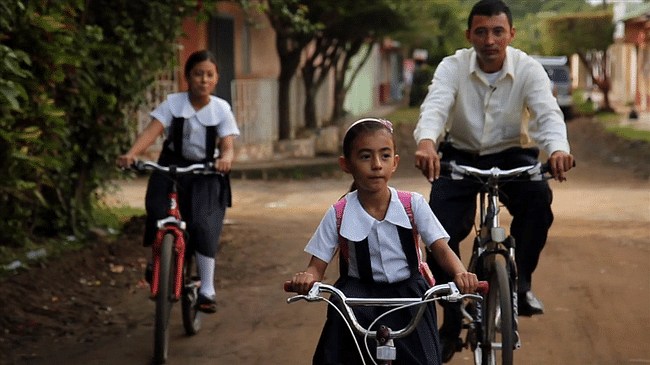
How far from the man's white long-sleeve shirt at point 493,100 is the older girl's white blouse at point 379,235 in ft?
4.62

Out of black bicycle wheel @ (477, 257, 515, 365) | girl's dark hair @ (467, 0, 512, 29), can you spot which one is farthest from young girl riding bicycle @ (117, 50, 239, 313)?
black bicycle wheel @ (477, 257, 515, 365)

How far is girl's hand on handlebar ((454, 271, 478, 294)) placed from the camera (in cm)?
354

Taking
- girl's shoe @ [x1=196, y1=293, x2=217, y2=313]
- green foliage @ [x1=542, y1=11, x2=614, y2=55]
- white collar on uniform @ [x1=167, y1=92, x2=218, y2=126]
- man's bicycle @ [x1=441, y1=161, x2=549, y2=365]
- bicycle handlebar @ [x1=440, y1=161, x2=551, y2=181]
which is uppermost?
green foliage @ [x1=542, y1=11, x2=614, y2=55]

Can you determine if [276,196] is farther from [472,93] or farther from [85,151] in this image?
[472,93]

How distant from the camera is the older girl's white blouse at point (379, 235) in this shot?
12.6 feet

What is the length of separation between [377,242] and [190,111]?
9.89ft

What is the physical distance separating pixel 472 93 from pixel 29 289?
4072 millimetres

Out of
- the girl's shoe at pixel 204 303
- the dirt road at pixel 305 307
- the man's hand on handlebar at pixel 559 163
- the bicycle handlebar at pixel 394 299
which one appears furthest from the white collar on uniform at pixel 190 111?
the bicycle handlebar at pixel 394 299

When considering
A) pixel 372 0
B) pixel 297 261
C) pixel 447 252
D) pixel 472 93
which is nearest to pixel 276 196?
pixel 297 261

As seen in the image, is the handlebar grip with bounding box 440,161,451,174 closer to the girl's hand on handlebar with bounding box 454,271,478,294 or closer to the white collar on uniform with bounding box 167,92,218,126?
the girl's hand on handlebar with bounding box 454,271,478,294

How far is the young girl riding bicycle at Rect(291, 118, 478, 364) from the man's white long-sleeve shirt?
1.40 m

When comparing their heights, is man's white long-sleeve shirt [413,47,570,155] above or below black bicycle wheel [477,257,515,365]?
above

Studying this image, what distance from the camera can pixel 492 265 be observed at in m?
4.96

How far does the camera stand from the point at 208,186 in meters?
6.57
